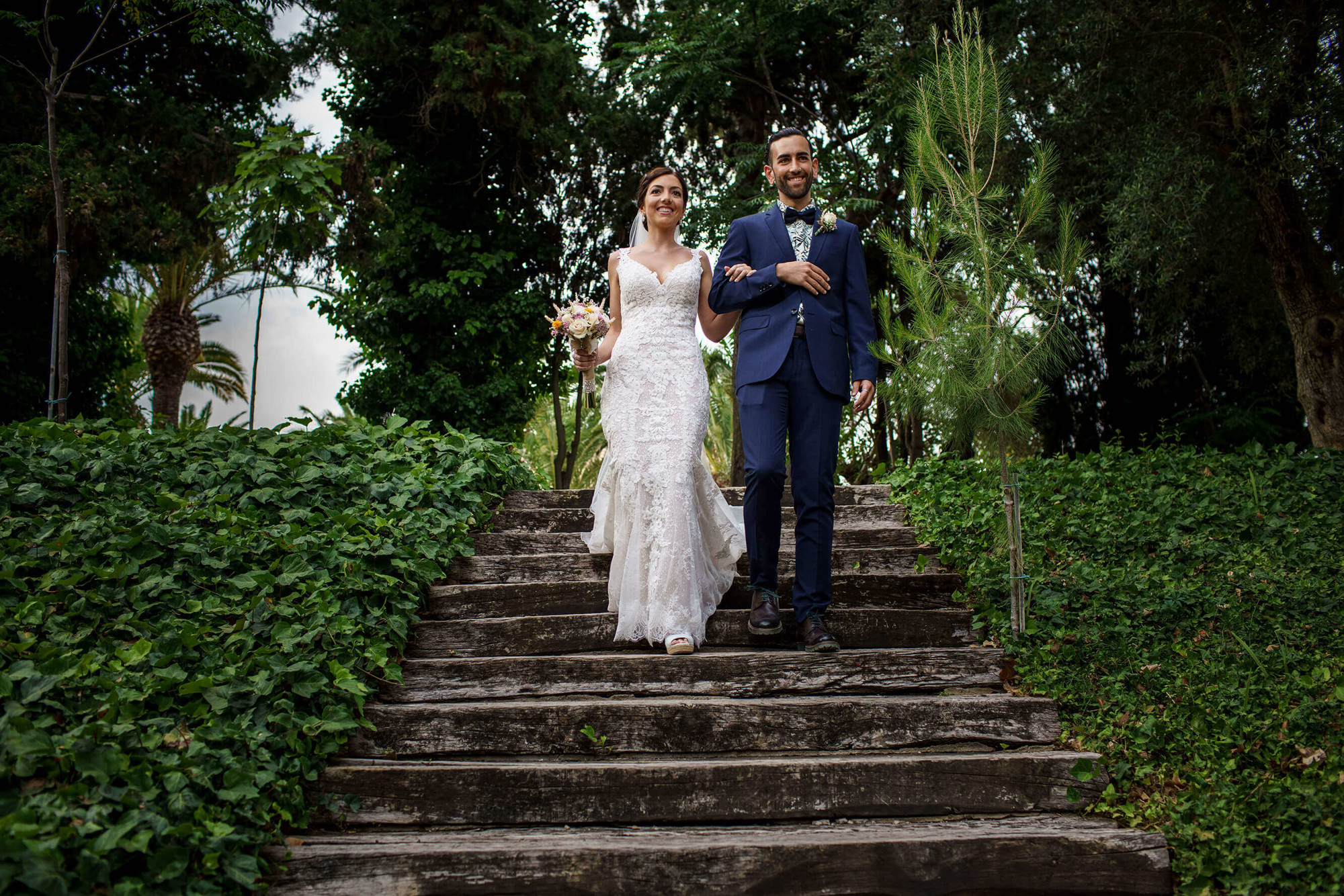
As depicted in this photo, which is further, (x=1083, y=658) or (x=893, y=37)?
(x=893, y=37)

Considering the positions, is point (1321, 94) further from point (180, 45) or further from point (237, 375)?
point (237, 375)

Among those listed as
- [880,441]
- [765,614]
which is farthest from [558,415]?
[765,614]

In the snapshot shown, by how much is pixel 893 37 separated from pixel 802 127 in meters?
3.65

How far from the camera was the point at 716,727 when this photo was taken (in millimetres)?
3574


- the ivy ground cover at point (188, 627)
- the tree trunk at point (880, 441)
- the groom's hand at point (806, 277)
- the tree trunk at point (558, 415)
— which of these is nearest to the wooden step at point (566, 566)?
the ivy ground cover at point (188, 627)

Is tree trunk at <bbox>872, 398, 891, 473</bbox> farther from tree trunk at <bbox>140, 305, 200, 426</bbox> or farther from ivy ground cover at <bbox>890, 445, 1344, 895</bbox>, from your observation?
tree trunk at <bbox>140, 305, 200, 426</bbox>

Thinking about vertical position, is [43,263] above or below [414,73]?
below

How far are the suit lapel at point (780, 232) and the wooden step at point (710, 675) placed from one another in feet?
6.29

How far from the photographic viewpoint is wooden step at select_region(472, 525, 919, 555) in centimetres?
582

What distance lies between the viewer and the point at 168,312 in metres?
16.4

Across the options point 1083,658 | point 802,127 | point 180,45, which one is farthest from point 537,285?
point 1083,658

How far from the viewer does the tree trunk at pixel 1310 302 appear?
7109 millimetres

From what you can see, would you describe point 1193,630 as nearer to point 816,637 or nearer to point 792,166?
point 816,637

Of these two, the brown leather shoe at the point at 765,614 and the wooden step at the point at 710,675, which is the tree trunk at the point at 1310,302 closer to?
the wooden step at the point at 710,675
